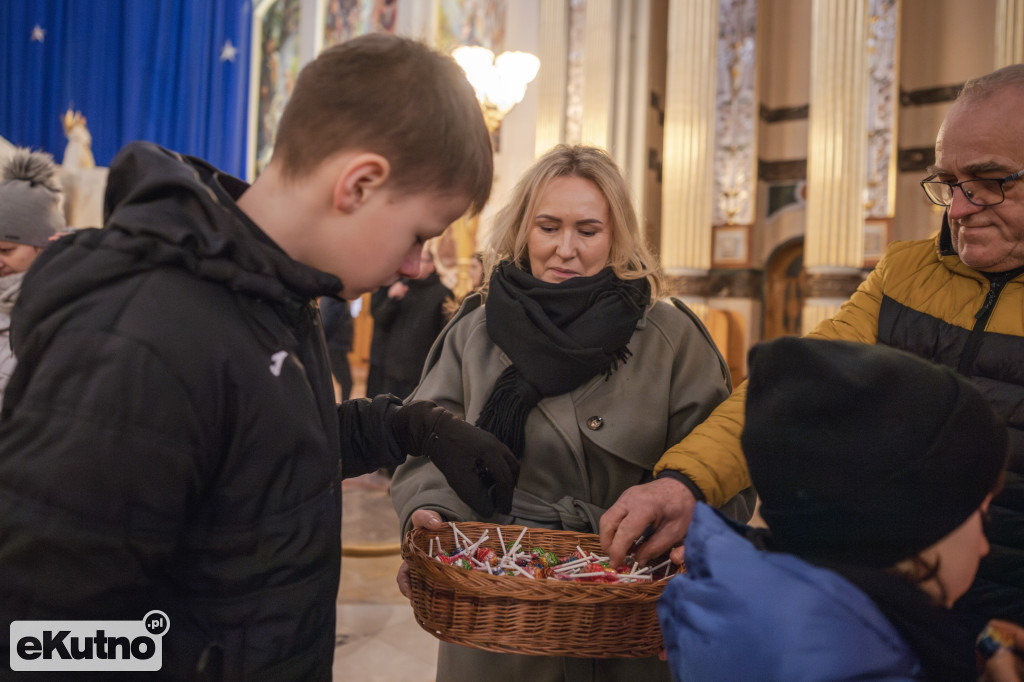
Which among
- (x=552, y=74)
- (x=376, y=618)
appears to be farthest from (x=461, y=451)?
(x=552, y=74)

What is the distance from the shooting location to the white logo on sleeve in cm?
93

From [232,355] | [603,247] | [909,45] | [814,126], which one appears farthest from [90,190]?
[909,45]

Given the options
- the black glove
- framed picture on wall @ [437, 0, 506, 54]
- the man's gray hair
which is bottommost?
the black glove

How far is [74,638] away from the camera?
79 cm

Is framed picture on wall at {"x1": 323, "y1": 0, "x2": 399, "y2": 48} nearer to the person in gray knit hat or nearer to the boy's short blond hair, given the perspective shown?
the person in gray knit hat

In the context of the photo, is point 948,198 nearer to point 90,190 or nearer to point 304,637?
point 304,637

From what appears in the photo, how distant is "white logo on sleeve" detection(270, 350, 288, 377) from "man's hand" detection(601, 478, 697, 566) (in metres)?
0.75

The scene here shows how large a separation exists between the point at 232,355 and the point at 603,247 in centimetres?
122

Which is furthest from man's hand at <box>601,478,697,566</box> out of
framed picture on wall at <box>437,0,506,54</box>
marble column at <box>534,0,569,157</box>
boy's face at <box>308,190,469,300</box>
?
framed picture on wall at <box>437,0,506,54</box>

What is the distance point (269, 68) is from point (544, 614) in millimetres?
16946

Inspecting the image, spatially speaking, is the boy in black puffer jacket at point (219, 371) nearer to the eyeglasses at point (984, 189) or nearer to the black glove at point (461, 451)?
the black glove at point (461, 451)

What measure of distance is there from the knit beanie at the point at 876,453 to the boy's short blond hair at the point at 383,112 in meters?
0.58

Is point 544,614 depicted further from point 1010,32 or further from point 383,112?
point 1010,32

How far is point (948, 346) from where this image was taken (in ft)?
4.96
